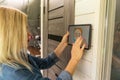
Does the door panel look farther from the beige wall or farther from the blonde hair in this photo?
the blonde hair

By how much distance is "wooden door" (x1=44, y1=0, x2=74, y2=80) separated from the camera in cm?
158

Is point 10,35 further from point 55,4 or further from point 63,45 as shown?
point 55,4

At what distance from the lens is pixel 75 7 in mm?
1471

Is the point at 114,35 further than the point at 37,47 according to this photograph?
No

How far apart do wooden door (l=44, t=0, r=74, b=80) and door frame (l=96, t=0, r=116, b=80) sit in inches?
15.9

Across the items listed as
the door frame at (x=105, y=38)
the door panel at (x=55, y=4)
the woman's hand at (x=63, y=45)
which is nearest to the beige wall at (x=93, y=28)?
the door frame at (x=105, y=38)

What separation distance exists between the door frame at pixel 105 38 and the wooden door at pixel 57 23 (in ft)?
1.32

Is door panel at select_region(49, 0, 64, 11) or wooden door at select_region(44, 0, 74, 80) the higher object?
door panel at select_region(49, 0, 64, 11)

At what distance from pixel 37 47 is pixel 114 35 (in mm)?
2930

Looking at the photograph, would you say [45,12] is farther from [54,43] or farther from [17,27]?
[17,27]

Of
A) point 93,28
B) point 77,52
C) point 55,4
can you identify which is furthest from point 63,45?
point 55,4

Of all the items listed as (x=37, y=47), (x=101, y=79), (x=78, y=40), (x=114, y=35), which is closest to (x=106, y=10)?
(x=114, y=35)

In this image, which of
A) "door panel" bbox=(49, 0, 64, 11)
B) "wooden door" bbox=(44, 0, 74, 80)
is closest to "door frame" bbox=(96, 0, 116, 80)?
"wooden door" bbox=(44, 0, 74, 80)

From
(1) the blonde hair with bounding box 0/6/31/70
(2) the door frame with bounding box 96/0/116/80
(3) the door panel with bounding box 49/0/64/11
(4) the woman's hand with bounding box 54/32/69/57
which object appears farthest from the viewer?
(3) the door panel with bounding box 49/0/64/11
